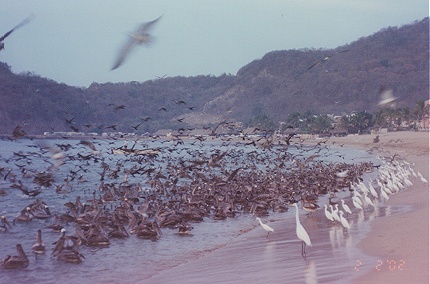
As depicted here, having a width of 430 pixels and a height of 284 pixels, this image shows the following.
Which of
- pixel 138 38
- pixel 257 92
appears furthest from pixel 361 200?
pixel 257 92

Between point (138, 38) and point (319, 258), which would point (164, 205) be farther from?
point (138, 38)

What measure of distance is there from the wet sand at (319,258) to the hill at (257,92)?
160 ft

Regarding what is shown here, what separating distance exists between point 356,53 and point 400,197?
300 ft

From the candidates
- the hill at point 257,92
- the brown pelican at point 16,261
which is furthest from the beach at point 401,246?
the hill at point 257,92

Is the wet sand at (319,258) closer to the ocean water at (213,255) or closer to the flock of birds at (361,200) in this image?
the ocean water at (213,255)

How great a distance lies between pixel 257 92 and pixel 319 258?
123401mm

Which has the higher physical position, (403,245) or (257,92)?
(257,92)

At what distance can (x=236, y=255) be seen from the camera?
9.13 meters

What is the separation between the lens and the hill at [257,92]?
252ft

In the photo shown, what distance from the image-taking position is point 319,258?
7.75 metres

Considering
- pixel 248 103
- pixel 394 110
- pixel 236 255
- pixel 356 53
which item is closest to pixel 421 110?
pixel 394 110

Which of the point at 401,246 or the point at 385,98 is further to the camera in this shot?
the point at 385,98

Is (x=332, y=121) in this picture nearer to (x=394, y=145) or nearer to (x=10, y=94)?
(x=394, y=145)

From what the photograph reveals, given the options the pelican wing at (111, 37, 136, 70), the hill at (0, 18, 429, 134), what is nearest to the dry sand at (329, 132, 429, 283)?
the pelican wing at (111, 37, 136, 70)
